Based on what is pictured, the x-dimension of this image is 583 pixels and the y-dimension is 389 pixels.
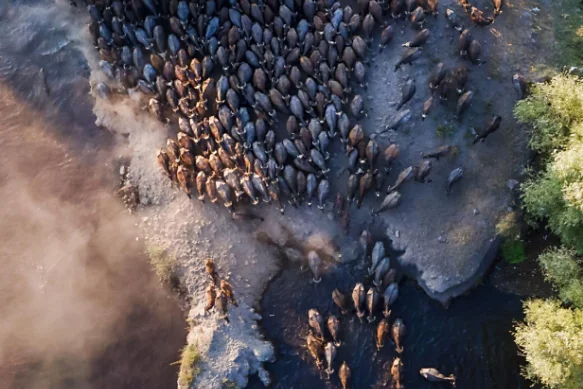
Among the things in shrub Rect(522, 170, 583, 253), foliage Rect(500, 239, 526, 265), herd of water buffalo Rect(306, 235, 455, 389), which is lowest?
herd of water buffalo Rect(306, 235, 455, 389)

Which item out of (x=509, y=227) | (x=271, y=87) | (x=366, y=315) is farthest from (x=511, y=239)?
(x=271, y=87)

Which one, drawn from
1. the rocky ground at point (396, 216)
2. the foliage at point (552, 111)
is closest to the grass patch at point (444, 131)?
the rocky ground at point (396, 216)

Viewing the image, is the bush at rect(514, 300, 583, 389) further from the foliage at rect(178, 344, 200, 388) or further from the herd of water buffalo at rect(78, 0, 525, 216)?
the foliage at rect(178, 344, 200, 388)

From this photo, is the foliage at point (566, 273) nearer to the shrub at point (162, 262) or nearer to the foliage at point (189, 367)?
the foliage at point (189, 367)

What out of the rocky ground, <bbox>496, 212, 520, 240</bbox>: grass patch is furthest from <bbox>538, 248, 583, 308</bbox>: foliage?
the rocky ground

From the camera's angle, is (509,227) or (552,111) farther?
(509,227)

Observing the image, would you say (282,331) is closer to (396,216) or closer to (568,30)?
(396,216)

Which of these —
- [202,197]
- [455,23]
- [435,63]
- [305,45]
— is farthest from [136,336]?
[455,23]

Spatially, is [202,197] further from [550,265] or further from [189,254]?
[550,265]
